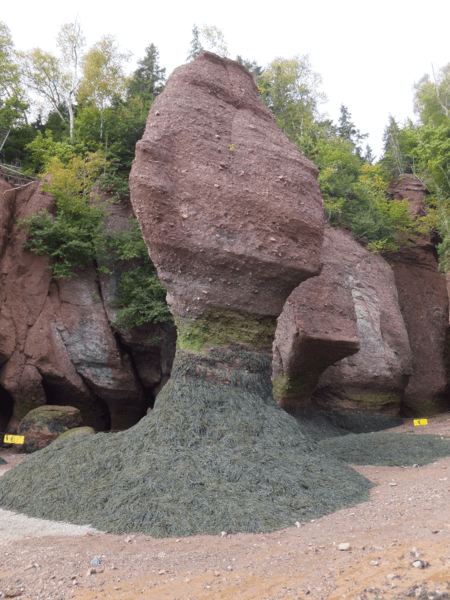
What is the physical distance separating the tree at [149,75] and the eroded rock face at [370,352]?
62.5 feet

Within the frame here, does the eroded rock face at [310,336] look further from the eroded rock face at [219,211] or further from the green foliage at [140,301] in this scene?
the green foliage at [140,301]

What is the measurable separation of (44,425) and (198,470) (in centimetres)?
832

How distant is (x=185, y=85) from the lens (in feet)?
28.1

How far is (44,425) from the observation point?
12.7 meters

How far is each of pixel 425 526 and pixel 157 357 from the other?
12855mm

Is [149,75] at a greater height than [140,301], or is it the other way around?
[149,75]

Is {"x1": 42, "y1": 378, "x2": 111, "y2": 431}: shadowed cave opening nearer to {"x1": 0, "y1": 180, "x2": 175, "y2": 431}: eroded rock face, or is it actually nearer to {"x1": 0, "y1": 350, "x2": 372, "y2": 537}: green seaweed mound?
{"x1": 0, "y1": 180, "x2": 175, "y2": 431}: eroded rock face

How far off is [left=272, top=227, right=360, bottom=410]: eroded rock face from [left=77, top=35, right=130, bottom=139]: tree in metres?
17.1

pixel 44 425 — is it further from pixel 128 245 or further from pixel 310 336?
pixel 310 336

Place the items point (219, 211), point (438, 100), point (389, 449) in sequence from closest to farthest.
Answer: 1. point (219, 211)
2. point (389, 449)
3. point (438, 100)

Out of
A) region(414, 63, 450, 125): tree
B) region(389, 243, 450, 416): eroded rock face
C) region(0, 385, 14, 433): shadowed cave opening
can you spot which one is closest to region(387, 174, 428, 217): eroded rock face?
region(389, 243, 450, 416): eroded rock face

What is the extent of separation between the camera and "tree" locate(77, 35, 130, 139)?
24125 mm

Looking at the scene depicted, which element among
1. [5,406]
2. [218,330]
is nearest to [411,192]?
[218,330]

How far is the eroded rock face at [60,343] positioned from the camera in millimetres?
14195
